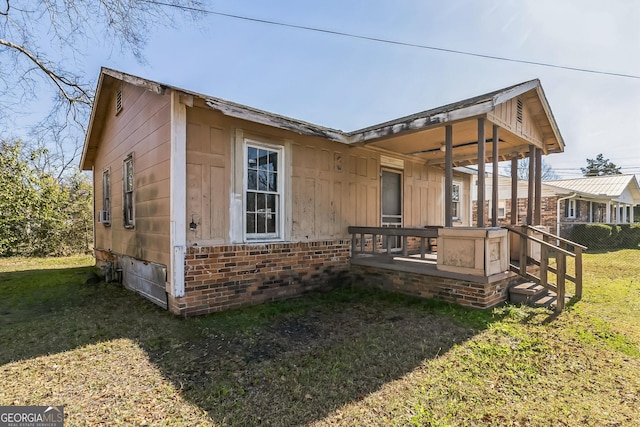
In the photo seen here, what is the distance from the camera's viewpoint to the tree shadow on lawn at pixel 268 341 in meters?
2.64

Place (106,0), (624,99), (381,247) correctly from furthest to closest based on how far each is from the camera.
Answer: (624,99) < (106,0) < (381,247)

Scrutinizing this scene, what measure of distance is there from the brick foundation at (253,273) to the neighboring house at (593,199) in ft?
45.7

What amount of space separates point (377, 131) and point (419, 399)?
4.70 metres

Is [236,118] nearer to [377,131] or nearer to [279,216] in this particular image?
[279,216]

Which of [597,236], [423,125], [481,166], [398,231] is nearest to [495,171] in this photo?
[481,166]

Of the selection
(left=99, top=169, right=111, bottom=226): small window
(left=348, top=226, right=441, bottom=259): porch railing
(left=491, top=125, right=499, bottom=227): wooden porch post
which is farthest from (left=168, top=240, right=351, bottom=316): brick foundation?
(left=99, top=169, right=111, bottom=226): small window

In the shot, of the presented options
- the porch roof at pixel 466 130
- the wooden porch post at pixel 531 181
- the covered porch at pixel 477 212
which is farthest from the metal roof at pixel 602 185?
the covered porch at pixel 477 212

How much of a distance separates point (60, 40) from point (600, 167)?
203 feet

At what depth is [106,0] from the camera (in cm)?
934

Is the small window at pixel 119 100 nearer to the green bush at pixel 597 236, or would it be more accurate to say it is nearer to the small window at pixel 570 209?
the green bush at pixel 597 236

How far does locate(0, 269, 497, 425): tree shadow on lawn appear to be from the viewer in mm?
2637

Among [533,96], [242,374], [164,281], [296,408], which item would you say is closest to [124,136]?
[164,281]

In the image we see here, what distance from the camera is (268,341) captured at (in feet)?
12.7

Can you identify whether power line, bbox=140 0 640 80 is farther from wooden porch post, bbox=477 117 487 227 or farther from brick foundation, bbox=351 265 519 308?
brick foundation, bbox=351 265 519 308
